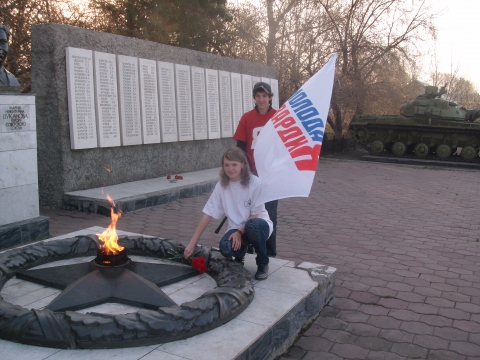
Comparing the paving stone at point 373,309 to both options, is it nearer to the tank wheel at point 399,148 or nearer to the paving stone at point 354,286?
the paving stone at point 354,286

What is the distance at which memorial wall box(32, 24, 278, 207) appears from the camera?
6.82 meters

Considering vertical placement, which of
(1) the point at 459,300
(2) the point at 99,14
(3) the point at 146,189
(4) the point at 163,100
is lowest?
(1) the point at 459,300

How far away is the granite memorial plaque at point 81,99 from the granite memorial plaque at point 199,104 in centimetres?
264

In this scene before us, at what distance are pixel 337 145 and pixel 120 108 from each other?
12027 mm

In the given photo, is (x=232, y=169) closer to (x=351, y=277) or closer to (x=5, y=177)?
(x=351, y=277)

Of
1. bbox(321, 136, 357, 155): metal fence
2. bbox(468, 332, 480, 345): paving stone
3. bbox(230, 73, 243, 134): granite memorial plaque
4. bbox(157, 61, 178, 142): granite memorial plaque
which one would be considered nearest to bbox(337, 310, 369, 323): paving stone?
bbox(468, 332, 480, 345): paving stone

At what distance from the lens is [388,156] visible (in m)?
16.4

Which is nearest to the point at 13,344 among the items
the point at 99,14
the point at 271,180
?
the point at 271,180

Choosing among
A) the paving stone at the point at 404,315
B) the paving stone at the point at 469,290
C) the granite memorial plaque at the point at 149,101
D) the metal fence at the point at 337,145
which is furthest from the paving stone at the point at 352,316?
the metal fence at the point at 337,145

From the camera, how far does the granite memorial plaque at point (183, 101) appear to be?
29.7ft

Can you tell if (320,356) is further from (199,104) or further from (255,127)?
(199,104)

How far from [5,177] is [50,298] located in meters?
2.33

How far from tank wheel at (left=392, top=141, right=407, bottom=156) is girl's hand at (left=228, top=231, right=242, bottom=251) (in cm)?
1388

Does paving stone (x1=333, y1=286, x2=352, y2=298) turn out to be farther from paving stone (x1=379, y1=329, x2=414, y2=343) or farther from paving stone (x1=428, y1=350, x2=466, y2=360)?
paving stone (x1=428, y1=350, x2=466, y2=360)
